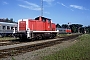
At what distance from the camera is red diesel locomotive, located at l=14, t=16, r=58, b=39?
22486mm

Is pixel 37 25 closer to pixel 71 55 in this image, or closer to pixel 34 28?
pixel 34 28

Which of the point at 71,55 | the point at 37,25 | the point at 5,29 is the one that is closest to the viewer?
the point at 71,55

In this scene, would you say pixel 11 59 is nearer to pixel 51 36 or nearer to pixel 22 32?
pixel 22 32

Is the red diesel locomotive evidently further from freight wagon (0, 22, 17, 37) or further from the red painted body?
freight wagon (0, 22, 17, 37)

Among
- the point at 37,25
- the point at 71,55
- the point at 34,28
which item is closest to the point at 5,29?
the point at 37,25

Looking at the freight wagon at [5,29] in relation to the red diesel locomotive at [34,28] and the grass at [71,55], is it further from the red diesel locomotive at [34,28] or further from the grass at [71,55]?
the grass at [71,55]

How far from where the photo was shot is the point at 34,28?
2477 centimetres

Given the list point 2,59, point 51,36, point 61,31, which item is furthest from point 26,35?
point 61,31

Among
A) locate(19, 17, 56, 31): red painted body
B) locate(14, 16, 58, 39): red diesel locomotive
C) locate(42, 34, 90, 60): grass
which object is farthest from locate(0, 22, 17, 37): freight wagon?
locate(42, 34, 90, 60): grass

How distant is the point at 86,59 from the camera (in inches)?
336

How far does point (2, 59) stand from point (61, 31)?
2772 inches

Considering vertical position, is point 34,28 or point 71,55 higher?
point 34,28

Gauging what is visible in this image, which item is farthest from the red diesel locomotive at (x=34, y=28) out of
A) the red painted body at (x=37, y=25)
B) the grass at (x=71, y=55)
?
the grass at (x=71, y=55)

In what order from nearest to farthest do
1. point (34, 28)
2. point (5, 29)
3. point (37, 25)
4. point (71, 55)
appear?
1. point (71, 55)
2. point (34, 28)
3. point (37, 25)
4. point (5, 29)
